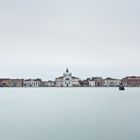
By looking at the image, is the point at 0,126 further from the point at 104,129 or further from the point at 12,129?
the point at 104,129

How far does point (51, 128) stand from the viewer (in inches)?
1383

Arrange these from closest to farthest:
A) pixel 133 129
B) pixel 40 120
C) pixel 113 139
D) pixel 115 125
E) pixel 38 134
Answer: pixel 113 139 → pixel 38 134 → pixel 133 129 → pixel 115 125 → pixel 40 120

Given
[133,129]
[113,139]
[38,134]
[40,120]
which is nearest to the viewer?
[113,139]

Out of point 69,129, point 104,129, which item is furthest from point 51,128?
point 104,129

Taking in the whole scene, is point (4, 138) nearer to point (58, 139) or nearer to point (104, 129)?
point (58, 139)

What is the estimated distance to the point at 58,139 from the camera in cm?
2953

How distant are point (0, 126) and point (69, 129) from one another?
716cm

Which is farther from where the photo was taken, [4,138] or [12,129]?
[12,129]

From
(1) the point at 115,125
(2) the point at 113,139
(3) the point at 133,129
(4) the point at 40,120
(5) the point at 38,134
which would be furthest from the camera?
(4) the point at 40,120

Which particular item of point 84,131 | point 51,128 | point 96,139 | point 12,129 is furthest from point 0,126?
point 96,139

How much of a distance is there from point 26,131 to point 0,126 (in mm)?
4052

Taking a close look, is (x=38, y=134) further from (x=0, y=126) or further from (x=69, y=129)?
(x=0, y=126)

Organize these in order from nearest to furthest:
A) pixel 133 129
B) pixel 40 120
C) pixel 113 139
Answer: pixel 113 139, pixel 133 129, pixel 40 120

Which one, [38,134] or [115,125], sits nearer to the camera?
[38,134]
